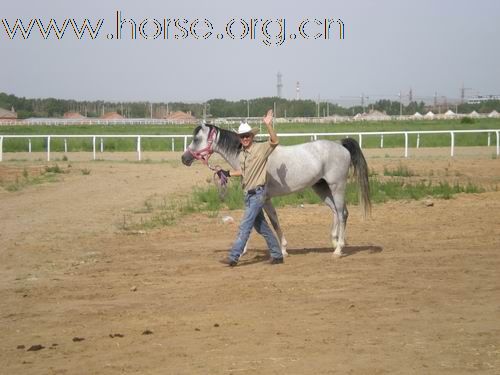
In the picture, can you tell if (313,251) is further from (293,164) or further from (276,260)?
(293,164)

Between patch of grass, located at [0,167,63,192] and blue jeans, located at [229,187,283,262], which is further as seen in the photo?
patch of grass, located at [0,167,63,192]

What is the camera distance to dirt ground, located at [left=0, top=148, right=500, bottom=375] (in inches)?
246

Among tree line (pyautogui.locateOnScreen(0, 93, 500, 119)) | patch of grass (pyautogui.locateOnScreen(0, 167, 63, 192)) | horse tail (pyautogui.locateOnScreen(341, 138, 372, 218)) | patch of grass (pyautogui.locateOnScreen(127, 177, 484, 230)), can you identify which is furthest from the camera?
tree line (pyautogui.locateOnScreen(0, 93, 500, 119))

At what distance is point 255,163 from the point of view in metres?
10.8

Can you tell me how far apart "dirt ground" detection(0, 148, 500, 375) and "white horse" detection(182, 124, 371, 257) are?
2.15ft

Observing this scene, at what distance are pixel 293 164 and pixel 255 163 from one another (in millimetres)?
830

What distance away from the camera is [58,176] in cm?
2666

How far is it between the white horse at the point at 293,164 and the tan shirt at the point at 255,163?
0.48m

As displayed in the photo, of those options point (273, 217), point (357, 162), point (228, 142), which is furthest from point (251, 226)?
point (357, 162)

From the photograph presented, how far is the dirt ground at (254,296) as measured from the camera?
246 inches

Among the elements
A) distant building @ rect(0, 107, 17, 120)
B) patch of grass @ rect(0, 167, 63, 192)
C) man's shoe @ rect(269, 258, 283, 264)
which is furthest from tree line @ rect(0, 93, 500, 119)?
man's shoe @ rect(269, 258, 283, 264)

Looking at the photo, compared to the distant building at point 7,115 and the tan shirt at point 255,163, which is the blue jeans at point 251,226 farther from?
the distant building at point 7,115

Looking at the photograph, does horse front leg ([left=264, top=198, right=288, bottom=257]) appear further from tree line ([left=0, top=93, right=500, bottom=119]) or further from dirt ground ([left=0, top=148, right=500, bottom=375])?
tree line ([left=0, top=93, right=500, bottom=119])

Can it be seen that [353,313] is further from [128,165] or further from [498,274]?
[128,165]
